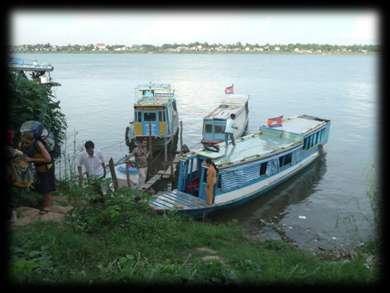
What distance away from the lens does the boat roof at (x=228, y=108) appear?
79.0 ft

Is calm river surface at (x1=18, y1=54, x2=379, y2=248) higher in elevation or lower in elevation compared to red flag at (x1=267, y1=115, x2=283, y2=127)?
lower

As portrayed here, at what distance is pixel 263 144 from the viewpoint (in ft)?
62.8

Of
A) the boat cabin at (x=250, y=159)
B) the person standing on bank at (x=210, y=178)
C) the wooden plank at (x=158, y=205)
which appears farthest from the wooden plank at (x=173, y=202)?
the boat cabin at (x=250, y=159)

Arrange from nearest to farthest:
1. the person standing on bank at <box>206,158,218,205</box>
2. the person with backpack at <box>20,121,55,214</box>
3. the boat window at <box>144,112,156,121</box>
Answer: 1. the person with backpack at <box>20,121,55,214</box>
2. the person standing on bank at <box>206,158,218,205</box>
3. the boat window at <box>144,112,156,121</box>

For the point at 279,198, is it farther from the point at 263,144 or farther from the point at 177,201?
the point at 177,201

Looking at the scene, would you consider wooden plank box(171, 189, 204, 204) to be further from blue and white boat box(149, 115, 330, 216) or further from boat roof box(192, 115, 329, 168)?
boat roof box(192, 115, 329, 168)

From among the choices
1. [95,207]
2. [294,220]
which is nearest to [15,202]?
[95,207]

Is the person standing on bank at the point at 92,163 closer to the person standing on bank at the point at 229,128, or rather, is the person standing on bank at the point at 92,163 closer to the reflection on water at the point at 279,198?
the reflection on water at the point at 279,198

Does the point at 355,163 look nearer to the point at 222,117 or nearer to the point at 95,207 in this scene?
the point at 222,117

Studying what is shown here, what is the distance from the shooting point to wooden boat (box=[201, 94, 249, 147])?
22.9m

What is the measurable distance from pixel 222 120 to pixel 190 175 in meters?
7.53

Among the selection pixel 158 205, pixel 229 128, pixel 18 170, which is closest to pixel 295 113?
pixel 229 128

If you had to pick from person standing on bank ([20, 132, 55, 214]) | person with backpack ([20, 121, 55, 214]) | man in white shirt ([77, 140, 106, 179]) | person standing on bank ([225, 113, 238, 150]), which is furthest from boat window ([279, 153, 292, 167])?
person with backpack ([20, 121, 55, 214])

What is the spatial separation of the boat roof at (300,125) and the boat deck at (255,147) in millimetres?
672
